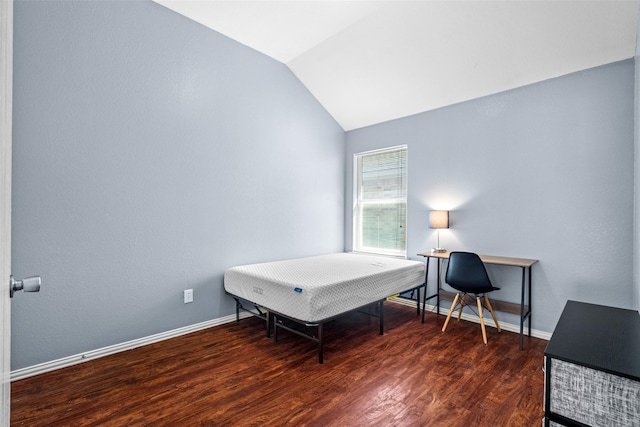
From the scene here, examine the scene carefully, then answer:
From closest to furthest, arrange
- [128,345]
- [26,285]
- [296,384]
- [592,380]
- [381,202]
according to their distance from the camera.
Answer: [26,285]
[592,380]
[296,384]
[128,345]
[381,202]

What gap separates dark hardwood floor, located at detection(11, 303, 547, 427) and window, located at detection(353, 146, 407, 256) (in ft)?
5.07

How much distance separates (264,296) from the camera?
8.95 ft

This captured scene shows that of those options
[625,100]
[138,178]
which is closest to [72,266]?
[138,178]

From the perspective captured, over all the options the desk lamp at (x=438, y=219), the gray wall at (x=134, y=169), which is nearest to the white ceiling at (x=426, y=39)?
the gray wall at (x=134, y=169)

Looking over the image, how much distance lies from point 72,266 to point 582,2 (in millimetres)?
4216

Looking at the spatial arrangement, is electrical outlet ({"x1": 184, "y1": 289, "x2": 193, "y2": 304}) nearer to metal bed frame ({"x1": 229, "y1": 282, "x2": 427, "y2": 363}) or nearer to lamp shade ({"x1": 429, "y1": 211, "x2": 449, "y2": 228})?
metal bed frame ({"x1": 229, "y1": 282, "x2": 427, "y2": 363})

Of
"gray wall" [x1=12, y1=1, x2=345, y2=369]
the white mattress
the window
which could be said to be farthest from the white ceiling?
the white mattress

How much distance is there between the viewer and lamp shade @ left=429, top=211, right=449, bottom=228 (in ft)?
11.2

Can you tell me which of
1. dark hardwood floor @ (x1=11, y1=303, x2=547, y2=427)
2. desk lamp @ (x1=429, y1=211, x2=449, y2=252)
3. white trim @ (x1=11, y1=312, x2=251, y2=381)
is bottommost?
dark hardwood floor @ (x1=11, y1=303, x2=547, y2=427)

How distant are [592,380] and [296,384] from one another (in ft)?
5.28

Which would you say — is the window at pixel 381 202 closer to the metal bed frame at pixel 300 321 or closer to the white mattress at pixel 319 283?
the white mattress at pixel 319 283

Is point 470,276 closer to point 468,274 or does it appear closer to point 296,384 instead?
point 468,274

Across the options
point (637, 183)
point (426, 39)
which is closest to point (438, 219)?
point (637, 183)

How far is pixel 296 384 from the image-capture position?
6.98 ft
